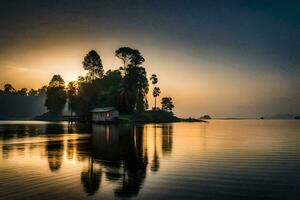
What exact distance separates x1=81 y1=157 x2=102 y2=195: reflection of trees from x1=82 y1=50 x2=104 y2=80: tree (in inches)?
4489

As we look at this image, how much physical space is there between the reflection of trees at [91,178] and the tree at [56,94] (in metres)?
153

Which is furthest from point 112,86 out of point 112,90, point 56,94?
point 56,94

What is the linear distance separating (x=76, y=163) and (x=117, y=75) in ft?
338

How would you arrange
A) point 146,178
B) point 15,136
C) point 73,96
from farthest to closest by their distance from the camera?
1. point 73,96
2. point 15,136
3. point 146,178

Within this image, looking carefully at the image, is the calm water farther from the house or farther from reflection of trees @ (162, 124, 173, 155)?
the house

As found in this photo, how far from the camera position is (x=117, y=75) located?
401 ft

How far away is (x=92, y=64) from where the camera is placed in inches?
5148

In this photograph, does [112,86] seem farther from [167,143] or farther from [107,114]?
[167,143]

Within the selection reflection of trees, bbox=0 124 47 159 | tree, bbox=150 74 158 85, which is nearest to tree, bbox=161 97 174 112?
tree, bbox=150 74 158 85

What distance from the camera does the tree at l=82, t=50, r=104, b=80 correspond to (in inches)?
5138

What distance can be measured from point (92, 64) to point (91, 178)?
118908 millimetres

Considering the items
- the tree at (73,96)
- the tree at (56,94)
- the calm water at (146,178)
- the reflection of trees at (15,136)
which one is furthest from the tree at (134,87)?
the calm water at (146,178)

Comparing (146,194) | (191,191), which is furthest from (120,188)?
(191,191)

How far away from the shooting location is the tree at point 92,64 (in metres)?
→ 130
